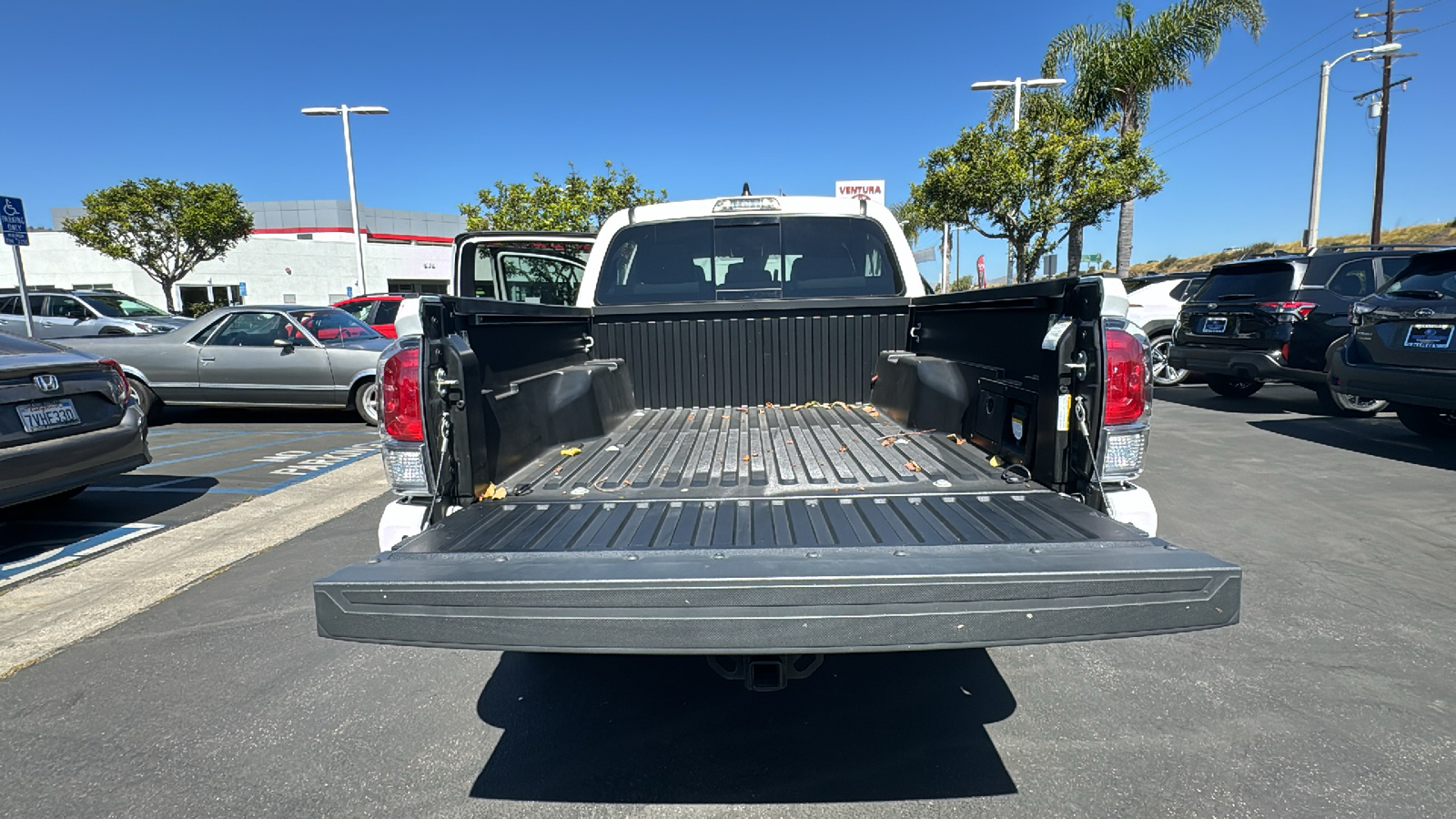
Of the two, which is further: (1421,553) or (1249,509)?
(1249,509)

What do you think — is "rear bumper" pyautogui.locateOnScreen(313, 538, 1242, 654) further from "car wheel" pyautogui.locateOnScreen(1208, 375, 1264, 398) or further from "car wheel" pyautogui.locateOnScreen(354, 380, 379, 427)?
"car wheel" pyautogui.locateOnScreen(1208, 375, 1264, 398)

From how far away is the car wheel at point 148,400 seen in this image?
9203mm

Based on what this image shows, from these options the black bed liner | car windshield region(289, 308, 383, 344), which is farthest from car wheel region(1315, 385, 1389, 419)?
car windshield region(289, 308, 383, 344)

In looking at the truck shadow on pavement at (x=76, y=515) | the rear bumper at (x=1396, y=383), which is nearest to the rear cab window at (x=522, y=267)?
the truck shadow on pavement at (x=76, y=515)

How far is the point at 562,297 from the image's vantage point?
277 inches

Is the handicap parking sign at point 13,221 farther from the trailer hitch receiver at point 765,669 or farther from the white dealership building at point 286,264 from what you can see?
the white dealership building at point 286,264

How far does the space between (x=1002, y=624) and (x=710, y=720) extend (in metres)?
1.45

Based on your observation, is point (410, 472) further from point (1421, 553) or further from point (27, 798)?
point (1421, 553)

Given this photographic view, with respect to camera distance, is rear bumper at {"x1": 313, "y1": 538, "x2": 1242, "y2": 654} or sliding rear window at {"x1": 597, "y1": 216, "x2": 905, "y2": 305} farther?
sliding rear window at {"x1": 597, "y1": 216, "x2": 905, "y2": 305}

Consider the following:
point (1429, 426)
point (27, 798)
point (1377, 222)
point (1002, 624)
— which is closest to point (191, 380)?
point (27, 798)

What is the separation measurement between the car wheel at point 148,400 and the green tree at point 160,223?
78.6ft

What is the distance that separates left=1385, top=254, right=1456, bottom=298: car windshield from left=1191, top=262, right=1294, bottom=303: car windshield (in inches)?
82.6

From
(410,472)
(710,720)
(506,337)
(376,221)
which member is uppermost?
(376,221)

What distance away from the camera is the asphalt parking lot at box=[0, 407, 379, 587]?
4.91m
